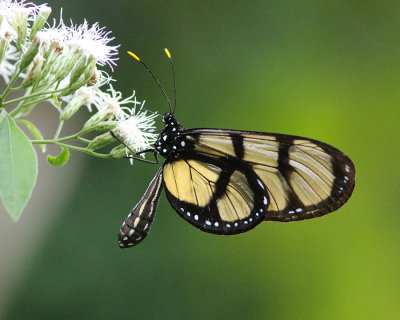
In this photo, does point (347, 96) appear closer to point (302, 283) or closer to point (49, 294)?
point (302, 283)

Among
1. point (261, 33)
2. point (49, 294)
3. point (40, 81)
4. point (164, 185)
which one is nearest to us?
point (40, 81)

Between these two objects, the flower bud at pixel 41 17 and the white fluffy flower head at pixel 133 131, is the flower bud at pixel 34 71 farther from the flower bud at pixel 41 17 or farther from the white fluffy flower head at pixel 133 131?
the white fluffy flower head at pixel 133 131

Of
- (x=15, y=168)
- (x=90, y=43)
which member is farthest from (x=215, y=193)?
(x=15, y=168)

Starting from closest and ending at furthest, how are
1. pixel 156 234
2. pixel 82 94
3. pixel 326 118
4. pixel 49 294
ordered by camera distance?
pixel 82 94 → pixel 49 294 → pixel 156 234 → pixel 326 118

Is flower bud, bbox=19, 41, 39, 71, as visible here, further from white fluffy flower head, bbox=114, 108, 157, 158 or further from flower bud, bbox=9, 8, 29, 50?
white fluffy flower head, bbox=114, 108, 157, 158

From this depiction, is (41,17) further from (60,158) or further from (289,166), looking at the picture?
(289,166)

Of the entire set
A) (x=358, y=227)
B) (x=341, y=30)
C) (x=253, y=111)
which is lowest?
(x=358, y=227)

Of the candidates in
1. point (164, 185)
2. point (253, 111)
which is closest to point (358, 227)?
point (253, 111)
